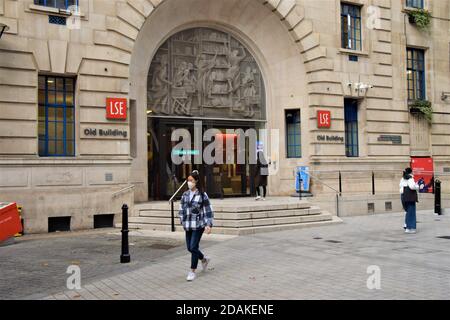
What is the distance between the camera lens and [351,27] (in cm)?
2270

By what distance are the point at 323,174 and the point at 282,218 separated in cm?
604

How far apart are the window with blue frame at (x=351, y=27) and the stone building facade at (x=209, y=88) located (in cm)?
20

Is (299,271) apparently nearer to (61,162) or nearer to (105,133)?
(61,162)

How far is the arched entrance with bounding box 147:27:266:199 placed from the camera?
19.8 metres

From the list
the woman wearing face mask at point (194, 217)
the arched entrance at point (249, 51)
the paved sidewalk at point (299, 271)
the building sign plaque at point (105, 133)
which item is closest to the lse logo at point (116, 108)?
the building sign plaque at point (105, 133)

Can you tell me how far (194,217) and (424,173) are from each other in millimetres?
17771

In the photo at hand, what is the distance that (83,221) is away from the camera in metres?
15.9

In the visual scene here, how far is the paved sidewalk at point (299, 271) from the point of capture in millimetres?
7527

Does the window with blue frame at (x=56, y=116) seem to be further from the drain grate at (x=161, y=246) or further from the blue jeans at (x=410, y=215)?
the blue jeans at (x=410, y=215)

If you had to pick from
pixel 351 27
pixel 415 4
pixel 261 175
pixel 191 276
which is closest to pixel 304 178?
pixel 261 175

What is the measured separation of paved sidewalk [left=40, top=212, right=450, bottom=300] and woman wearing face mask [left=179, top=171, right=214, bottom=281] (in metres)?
0.55

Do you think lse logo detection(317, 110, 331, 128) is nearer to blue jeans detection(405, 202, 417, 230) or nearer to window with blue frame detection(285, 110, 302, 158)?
window with blue frame detection(285, 110, 302, 158)
